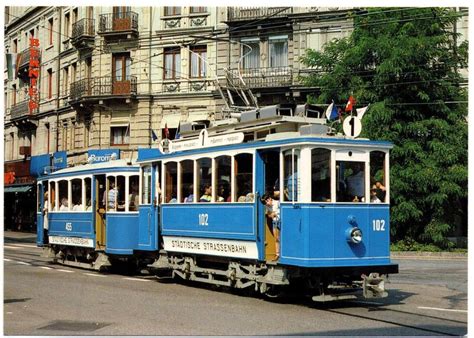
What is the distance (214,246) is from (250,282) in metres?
1.17

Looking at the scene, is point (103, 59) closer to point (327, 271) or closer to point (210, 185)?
point (210, 185)

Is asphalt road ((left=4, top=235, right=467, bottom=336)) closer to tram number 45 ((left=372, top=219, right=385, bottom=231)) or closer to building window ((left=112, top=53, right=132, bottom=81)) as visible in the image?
tram number 45 ((left=372, top=219, right=385, bottom=231))

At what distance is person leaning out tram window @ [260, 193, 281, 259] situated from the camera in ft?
44.8

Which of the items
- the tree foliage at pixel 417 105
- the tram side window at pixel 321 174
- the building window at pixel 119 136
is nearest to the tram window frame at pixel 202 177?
the tram side window at pixel 321 174

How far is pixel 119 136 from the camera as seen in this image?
25.2 meters

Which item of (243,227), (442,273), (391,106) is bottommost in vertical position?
(442,273)

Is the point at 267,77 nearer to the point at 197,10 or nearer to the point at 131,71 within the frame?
the point at 197,10

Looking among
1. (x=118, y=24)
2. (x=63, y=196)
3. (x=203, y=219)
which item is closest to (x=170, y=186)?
(x=203, y=219)

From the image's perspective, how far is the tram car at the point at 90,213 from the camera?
18891 millimetres

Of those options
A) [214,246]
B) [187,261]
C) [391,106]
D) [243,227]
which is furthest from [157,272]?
[391,106]

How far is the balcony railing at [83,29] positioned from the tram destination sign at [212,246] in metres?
4.85

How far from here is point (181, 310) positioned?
500 inches

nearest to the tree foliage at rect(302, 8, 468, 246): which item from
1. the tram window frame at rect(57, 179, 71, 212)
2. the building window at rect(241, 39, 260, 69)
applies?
the building window at rect(241, 39, 260, 69)

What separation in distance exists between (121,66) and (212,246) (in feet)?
36.5
